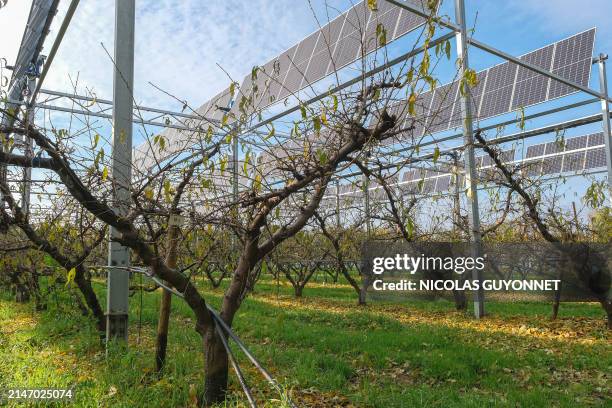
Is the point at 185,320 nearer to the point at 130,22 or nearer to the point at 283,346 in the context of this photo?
the point at 283,346

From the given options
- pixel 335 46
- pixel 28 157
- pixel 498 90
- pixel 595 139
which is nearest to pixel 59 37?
pixel 28 157

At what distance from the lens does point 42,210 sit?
6207 millimetres

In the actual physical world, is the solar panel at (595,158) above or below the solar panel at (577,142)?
below

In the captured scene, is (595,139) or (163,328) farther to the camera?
(595,139)

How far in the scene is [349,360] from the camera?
4.61 metres

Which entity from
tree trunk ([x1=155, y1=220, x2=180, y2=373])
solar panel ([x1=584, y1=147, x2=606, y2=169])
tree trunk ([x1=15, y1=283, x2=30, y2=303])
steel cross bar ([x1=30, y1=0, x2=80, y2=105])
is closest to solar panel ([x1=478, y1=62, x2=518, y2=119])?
solar panel ([x1=584, y1=147, x2=606, y2=169])

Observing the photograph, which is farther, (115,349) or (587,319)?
(587,319)

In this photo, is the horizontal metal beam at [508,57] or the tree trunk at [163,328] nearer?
the tree trunk at [163,328]

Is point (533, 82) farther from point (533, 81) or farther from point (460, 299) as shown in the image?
point (460, 299)

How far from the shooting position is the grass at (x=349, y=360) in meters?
3.40

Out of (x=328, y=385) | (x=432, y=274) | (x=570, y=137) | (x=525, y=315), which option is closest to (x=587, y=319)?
(x=525, y=315)

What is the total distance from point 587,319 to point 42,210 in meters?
8.09

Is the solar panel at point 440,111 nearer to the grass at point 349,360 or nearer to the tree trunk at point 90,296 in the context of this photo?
the grass at point 349,360

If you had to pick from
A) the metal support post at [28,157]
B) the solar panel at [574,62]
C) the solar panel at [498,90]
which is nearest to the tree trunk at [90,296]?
the metal support post at [28,157]
